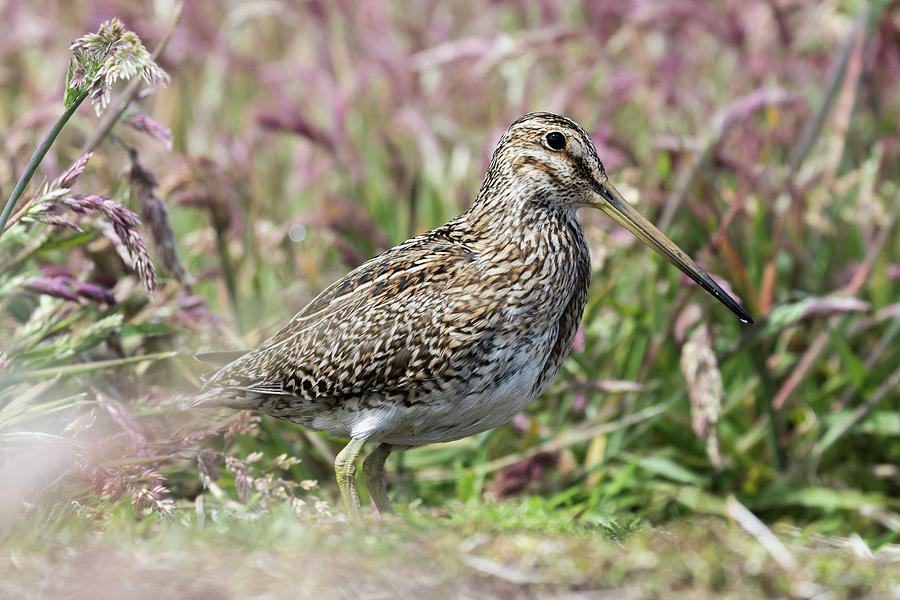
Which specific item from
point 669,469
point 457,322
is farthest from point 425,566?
point 669,469

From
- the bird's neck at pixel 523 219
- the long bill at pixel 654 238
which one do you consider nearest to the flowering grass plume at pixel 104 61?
the bird's neck at pixel 523 219

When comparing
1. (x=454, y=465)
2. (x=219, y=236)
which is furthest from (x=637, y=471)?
(x=219, y=236)

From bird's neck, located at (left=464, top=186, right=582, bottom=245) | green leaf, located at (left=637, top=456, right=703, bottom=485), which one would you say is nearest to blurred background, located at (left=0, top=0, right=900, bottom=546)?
green leaf, located at (left=637, top=456, right=703, bottom=485)

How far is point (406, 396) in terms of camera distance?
3230mm

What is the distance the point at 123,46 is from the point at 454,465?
2446mm

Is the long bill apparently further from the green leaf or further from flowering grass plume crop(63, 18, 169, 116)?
flowering grass plume crop(63, 18, 169, 116)

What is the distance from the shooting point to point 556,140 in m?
3.41

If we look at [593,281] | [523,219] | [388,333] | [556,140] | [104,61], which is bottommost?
[593,281]

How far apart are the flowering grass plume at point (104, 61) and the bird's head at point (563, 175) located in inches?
43.0

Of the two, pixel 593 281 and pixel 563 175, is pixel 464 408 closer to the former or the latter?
pixel 563 175

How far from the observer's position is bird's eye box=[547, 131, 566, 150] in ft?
11.2

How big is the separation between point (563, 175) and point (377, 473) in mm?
1136

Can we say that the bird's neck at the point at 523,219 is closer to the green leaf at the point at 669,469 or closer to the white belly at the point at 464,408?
the white belly at the point at 464,408

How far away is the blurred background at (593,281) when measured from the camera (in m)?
3.72
